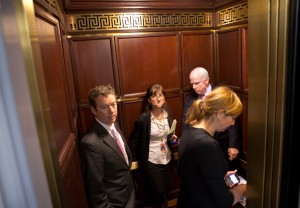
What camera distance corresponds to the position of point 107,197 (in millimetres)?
1385

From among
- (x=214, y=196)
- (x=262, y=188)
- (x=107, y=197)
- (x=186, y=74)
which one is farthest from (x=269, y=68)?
(x=186, y=74)

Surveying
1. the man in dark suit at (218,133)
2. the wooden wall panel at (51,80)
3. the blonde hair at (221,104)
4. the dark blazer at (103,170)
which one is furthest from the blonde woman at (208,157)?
the man in dark suit at (218,133)

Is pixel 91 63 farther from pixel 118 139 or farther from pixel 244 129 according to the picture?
pixel 244 129

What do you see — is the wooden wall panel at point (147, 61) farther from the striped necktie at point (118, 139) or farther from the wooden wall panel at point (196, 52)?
the striped necktie at point (118, 139)

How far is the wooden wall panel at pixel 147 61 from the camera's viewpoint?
81.1 inches

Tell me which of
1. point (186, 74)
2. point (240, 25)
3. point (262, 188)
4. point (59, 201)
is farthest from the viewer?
point (186, 74)

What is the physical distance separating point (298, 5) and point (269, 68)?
0.13 m

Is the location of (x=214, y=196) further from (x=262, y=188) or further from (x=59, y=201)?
(x=59, y=201)

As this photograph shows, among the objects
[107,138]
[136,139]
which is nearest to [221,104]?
[107,138]

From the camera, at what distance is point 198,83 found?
6.95 ft

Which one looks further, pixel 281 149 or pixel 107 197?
pixel 107 197

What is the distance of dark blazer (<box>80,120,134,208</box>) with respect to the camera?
51.2 inches

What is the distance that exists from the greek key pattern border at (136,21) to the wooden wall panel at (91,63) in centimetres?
11

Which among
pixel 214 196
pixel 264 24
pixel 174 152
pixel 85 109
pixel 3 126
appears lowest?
pixel 174 152
